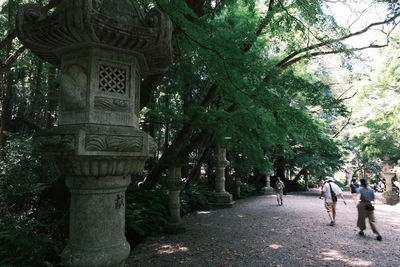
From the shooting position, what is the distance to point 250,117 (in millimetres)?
5633

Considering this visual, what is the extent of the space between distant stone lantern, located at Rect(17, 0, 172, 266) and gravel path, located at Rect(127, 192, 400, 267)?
300 centimetres

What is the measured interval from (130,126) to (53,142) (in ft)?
2.16

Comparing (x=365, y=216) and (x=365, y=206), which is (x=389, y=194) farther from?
(x=365, y=206)

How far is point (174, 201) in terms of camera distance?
23.0ft

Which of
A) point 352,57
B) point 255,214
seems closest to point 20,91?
point 255,214

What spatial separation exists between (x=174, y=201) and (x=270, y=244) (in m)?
2.72

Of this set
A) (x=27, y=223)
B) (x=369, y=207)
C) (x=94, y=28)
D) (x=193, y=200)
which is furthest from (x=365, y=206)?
(x=27, y=223)

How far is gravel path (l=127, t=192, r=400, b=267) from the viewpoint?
4996 mm

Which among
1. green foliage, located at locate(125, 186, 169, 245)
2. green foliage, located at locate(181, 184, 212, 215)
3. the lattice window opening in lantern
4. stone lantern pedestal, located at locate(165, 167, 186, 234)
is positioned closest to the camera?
the lattice window opening in lantern

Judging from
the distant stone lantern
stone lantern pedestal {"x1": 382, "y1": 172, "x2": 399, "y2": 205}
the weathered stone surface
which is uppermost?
the distant stone lantern

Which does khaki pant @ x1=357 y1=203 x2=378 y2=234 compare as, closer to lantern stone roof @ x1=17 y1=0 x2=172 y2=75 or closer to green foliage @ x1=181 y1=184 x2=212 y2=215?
green foliage @ x1=181 y1=184 x2=212 y2=215

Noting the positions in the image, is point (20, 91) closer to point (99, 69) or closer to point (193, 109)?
point (193, 109)

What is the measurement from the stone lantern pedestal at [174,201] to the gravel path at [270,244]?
0.25 metres

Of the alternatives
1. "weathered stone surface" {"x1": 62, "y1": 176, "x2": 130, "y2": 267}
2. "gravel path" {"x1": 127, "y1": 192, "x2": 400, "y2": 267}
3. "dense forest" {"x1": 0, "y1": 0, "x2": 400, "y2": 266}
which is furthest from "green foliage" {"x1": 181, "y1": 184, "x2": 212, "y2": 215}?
"weathered stone surface" {"x1": 62, "y1": 176, "x2": 130, "y2": 267}
